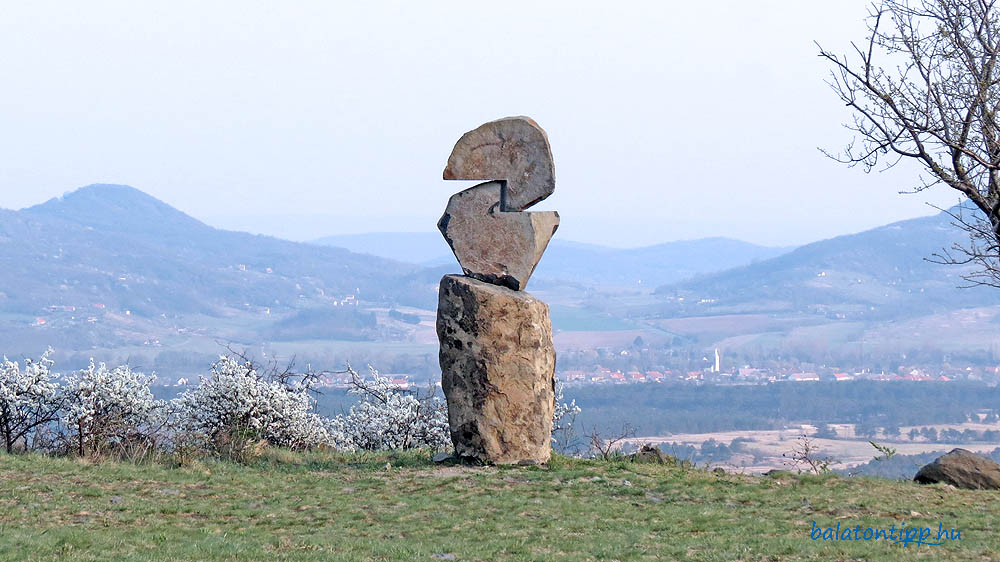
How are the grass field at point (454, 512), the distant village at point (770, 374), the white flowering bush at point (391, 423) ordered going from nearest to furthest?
the grass field at point (454, 512) → the white flowering bush at point (391, 423) → the distant village at point (770, 374)

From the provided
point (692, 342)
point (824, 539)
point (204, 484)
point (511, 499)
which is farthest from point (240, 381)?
point (692, 342)

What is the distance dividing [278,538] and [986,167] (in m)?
11.7

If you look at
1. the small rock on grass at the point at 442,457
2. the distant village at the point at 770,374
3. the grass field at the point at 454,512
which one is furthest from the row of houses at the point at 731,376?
the grass field at the point at 454,512

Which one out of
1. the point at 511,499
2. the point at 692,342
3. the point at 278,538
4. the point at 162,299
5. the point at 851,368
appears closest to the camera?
the point at 278,538

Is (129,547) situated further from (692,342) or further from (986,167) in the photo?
(692,342)

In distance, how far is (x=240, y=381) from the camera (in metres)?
21.8

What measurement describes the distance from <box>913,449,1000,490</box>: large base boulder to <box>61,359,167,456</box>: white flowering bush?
12975mm

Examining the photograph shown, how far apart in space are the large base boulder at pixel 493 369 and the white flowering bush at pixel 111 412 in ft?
18.8

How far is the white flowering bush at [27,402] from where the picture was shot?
19172mm

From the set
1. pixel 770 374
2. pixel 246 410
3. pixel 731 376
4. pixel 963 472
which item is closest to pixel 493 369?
pixel 246 410

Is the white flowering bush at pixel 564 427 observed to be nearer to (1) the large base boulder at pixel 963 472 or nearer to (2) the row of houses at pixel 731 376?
(1) the large base boulder at pixel 963 472

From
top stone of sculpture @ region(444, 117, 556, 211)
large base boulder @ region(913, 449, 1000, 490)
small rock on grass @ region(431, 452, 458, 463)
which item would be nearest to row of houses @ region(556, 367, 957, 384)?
small rock on grass @ region(431, 452, 458, 463)

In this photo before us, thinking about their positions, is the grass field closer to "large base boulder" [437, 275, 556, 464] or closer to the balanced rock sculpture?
"large base boulder" [437, 275, 556, 464]

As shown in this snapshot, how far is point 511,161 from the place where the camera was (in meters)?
17.2
